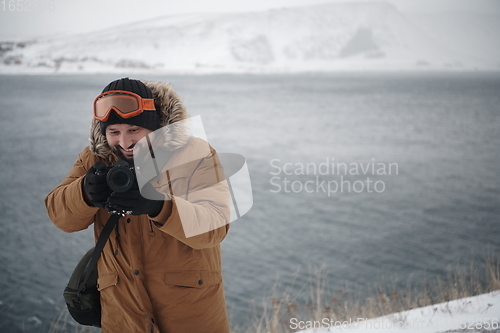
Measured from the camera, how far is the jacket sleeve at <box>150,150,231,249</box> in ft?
3.81

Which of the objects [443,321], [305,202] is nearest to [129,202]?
[443,321]

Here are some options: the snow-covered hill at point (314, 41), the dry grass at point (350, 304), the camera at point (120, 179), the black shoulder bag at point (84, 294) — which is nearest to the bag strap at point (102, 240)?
the black shoulder bag at point (84, 294)

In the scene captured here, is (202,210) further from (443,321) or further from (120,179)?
(443,321)

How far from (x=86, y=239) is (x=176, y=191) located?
36.1ft

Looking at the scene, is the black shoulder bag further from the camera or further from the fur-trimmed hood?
the camera

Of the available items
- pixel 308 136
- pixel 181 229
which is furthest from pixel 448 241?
pixel 308 136

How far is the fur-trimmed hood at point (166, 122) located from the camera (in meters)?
1.42

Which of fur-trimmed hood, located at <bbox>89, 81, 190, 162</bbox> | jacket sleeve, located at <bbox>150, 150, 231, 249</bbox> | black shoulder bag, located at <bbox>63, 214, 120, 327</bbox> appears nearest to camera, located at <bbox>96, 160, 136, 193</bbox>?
jacket sleeve, located at <bbox>150, 150, 231, 249</bbox>

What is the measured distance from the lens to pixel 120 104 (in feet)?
4.79

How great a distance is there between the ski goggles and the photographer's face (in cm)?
5

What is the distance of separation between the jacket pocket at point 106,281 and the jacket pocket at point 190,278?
0.19 metres

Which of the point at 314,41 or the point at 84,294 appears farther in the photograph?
the point at 314,41

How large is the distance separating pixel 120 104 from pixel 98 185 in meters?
0.47

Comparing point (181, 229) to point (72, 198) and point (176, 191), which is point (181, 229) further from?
point (72, 198)
